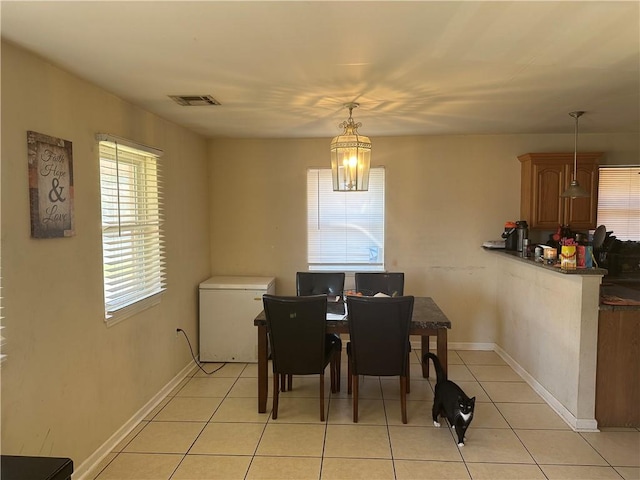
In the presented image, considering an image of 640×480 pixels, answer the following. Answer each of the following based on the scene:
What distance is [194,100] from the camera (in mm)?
2922

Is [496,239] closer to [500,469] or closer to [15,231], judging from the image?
[500,469]

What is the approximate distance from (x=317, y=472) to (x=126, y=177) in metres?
2.38

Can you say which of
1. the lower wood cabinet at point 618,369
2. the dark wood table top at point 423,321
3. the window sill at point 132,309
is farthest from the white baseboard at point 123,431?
the lower wood cabinet at point 618,369

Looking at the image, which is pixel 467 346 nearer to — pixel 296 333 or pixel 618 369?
pixel 618 369

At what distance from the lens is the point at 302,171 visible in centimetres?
457

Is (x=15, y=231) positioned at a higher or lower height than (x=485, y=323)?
higher

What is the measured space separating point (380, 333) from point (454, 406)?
660 millimetres

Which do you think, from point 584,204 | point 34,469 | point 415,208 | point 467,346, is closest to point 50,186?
point 34,469

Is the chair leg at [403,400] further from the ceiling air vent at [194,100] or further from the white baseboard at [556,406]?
the ceiling air vent at [194,100]

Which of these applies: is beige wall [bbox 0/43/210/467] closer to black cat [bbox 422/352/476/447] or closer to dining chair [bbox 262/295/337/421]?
dining chair [bbox 262/295/337/421]

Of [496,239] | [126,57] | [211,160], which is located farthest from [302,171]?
[126,57]

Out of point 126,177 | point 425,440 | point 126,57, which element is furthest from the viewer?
point 126,177

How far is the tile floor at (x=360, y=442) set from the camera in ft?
8.04

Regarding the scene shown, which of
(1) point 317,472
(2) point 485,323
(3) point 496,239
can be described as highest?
(3) point 496,239
